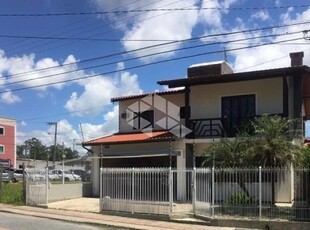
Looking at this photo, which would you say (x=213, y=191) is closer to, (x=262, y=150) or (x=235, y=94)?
(x=262, y=150)

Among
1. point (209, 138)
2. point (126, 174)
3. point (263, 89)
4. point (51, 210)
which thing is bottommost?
point (51, 210)

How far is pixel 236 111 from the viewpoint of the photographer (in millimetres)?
24609

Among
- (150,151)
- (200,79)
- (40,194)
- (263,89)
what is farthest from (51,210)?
(263,89)

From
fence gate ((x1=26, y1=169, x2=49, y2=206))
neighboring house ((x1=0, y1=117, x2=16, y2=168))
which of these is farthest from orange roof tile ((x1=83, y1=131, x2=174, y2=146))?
neighboring house ((x1=0, y1=117, x2=16, y2=168))

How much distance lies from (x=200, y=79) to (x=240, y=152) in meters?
6.81

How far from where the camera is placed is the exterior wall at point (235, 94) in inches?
932

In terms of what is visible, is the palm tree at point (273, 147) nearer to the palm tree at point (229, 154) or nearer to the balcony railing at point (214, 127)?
the palm tree at point (229, 154)

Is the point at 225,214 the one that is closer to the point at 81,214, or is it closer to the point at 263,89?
the point at 81,214

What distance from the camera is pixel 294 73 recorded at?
72.8 ft

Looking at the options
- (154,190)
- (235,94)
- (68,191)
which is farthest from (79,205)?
(235,94)

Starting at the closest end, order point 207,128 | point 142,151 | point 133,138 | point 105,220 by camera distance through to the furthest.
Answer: point 105,220 < point 207,128 < point 142,151 < point 133,138

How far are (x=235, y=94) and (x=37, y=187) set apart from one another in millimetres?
10945

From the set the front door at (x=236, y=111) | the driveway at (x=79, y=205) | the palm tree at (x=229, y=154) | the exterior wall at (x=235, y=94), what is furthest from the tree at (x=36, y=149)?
the palm tree at (x=229, y=154)

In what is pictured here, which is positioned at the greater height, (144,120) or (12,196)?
(144,120)
